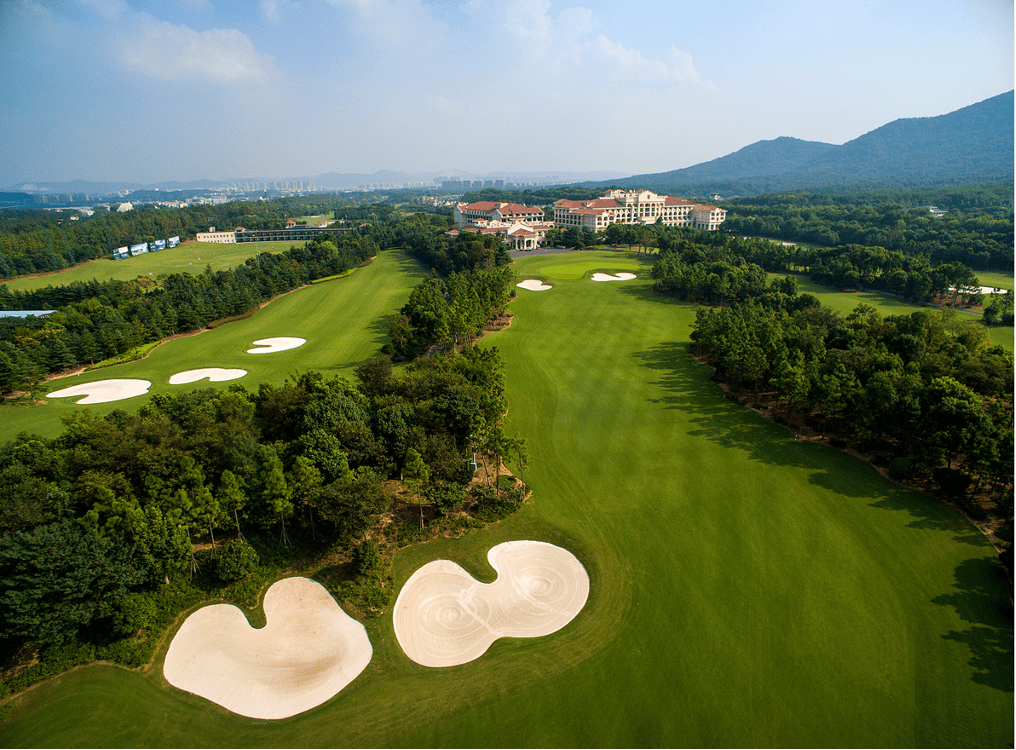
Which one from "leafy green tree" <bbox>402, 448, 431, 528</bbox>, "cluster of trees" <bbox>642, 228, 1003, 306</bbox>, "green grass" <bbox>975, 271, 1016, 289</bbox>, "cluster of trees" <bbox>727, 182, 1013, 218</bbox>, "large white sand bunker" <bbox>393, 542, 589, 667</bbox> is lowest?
"large white sand bunker" <bbox>393, 542, 589, 667</bbox>

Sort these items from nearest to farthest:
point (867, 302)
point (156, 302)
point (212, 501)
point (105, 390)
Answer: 1. point (212, 501)
2. point (105, 390)
3. point (156, 302)
4. point (867, 302)

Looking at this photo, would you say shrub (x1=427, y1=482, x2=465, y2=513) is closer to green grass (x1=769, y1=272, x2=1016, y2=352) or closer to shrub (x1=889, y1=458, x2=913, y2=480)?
shrub (x1=889, y1=458, x2=913, y2=480)

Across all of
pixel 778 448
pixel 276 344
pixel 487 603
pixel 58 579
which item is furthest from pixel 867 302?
pixel 58 579

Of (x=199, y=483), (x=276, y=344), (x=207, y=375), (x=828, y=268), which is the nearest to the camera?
(x=199, y=483)

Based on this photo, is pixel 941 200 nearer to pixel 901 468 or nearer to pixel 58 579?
pixel 901 468

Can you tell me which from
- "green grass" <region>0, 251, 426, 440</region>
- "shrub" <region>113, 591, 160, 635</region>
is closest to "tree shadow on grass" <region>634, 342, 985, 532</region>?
"green grass" <region>0, 251, 426, 440</region>

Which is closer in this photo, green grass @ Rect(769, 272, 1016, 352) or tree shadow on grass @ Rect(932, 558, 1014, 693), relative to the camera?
tree shadow on grass @ Rect(932, 558, 1014, 693)
